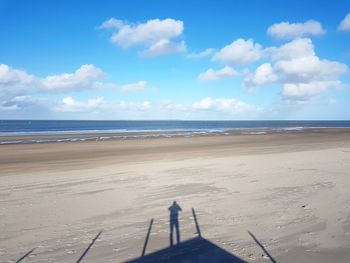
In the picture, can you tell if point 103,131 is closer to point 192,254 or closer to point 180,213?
point 180,213

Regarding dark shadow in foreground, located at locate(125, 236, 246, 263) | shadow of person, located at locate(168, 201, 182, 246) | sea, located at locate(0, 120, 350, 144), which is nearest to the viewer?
dark shadow in foreground, located at locate(125, 236, 246, 263)

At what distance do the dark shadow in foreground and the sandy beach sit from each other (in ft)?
0.65

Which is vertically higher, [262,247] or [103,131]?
[103,131]

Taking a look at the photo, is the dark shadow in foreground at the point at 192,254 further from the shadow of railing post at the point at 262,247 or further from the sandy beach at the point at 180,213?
the shadow of railing post at the point at 262,247

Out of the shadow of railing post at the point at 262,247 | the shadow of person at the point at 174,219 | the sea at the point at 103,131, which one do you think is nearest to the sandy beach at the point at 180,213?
the shadow of railing post at the point at 262,247

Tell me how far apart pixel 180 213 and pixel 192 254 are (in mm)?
2711

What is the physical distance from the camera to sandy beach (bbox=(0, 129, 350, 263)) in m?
6.43

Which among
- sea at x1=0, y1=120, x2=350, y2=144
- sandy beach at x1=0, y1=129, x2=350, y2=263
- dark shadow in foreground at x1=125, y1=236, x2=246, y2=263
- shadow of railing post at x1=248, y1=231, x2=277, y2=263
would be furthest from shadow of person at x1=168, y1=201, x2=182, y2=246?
sea at x1=0, y1=120, x2=350, y2=144

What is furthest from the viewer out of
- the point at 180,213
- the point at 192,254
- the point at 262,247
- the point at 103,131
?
the point at 103,131

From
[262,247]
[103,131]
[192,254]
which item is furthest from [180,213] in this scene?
[103,131]

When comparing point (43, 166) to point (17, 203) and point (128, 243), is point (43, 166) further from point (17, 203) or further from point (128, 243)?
point (128, 243)

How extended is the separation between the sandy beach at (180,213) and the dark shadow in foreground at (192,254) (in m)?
0.20

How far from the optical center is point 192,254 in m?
6.14

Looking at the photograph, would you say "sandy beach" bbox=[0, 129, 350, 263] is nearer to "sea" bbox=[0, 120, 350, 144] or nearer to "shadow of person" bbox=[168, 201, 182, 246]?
"shadow of person" bbox=[168, 201, 182, 246]
